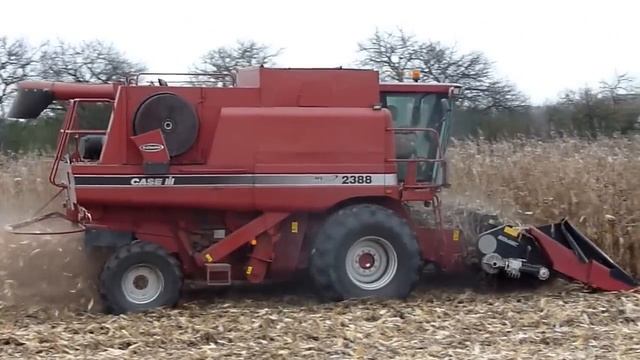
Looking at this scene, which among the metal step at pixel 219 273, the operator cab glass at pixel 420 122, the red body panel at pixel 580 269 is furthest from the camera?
the operator cab glass at pixel 420 122

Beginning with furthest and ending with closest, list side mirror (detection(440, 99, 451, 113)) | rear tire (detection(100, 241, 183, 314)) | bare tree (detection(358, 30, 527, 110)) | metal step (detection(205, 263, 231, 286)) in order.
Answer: bare tree (detection(358, 30, 527, 110)), side mirror (detection(440, 99, 451, 113)), metal step (detection(205, 263, 231, 286)), rear tire (detection(100, 241, 183, 314))

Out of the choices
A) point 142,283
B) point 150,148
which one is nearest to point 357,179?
point 150,148

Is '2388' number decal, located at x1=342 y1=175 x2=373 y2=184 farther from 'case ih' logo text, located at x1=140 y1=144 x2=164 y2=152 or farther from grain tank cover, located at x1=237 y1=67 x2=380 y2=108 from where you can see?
'case ih' logo text, located at x1=140 y1=144 x2=164 y2=152

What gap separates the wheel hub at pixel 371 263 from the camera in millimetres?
8320

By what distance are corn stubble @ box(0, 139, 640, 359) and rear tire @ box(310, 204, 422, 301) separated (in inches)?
9.8

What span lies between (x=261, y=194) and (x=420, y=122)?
1.89 metres

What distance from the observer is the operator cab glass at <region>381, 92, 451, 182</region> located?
28.8ft

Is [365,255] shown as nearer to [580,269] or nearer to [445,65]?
[580,269]

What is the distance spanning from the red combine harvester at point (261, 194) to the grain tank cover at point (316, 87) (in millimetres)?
13

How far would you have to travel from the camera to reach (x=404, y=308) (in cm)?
777

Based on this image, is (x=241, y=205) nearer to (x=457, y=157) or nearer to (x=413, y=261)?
(x=413, y=261)

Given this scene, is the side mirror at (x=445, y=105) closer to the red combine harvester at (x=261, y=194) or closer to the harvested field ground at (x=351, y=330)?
the red combine harvester at (x=261, y=194)

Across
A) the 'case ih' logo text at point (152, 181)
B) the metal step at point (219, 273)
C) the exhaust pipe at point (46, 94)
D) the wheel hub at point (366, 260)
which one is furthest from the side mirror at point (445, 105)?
the exhaust pipe at point (46, 94)

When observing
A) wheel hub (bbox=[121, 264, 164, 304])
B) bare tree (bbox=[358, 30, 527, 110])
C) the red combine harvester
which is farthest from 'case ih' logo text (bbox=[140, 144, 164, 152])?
bare tree (bbox=[358, 30, 527, 110])
